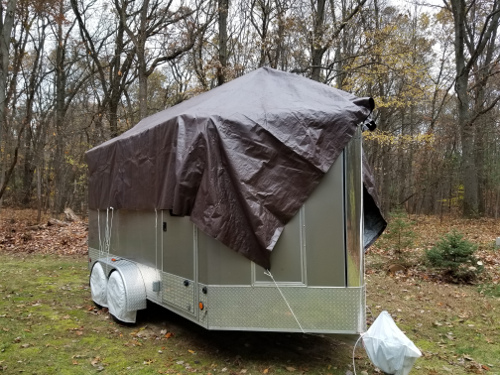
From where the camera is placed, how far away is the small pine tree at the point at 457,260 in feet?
27.8

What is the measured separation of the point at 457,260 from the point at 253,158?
6.46 metres

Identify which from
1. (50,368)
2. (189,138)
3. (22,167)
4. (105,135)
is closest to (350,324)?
(189,138)

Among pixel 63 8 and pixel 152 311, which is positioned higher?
pixel 63 8

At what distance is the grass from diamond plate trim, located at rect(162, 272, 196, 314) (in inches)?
23.9

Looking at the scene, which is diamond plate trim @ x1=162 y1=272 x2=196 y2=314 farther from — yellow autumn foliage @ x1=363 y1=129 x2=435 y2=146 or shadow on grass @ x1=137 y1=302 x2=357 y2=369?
yellow autumn foliage @ x1=363 y1=129 x2=435 y2=146

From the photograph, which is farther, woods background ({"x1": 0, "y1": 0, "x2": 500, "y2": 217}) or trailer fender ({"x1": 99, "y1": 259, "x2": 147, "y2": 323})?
woods background ({"x1": 0, "y1": 0, "x2": 500, "y2": 217})

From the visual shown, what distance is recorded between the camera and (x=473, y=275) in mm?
8438

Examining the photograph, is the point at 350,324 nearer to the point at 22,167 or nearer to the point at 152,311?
the point at 152,311

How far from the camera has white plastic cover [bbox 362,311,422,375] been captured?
12.3ft

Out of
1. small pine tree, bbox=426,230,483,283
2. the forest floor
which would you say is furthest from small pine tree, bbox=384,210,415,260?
→ small pine tree, bbox=426,230,483,283

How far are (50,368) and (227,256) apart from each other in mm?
2366

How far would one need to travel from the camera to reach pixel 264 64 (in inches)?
687

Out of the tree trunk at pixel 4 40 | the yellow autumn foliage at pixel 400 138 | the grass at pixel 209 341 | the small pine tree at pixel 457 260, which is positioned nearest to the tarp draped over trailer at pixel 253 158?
the grass at pixel 209 341

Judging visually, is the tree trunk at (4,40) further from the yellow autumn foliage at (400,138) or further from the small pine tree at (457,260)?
the small pine tree at (457,260)
